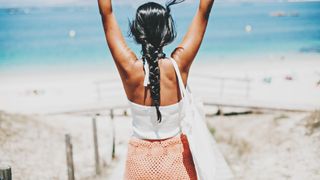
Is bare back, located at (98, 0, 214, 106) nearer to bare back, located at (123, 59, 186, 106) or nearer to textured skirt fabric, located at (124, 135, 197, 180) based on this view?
bare back, located at (123, 59, 186, 106)

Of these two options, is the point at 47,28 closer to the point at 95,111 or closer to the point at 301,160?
the point at 95,111

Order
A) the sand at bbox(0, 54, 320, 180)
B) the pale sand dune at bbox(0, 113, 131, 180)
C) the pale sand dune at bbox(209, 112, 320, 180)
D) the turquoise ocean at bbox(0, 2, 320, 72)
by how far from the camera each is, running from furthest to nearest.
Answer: the turquoise ocean at bbox(0, 2, 320, 72)
the sand at bbox(0, 54, 320, 180)
the pale sand dune at bbox(0, 113, 131, 180)
the pale sand dune at bbox(209, 112, 320, 180)

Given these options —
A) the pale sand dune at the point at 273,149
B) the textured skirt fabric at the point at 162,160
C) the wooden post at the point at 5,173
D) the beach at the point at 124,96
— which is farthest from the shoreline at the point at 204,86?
the textured skirt fabric at the point at 162,160

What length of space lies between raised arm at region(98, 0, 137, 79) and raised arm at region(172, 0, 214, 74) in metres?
0.19

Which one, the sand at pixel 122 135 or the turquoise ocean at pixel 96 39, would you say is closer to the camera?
the sand at pixel 122 135

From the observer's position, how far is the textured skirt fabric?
5.37ft

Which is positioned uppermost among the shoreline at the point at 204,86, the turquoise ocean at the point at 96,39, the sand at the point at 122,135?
the sand at the point at 122,135

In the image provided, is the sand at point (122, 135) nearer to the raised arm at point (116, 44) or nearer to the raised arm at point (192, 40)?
the raised arm at point (192, 40)

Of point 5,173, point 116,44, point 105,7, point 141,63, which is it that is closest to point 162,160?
point 141,63

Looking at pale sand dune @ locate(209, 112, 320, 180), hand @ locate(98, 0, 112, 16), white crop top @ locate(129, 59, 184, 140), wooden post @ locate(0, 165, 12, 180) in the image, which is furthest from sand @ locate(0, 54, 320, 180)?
wooden post @ locate(0, 165, 12, 180)

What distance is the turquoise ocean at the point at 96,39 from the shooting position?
29.9 meters

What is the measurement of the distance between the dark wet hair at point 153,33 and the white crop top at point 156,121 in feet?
0.09

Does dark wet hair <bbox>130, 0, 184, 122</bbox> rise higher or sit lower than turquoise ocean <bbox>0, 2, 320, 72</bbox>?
higher

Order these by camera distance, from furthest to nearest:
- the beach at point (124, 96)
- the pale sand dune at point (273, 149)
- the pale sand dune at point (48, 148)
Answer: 1. the beach at point (124, 96)
2. the pale sand dune at point (48, 148)
3. the pale sand dune at point (273, 149)
